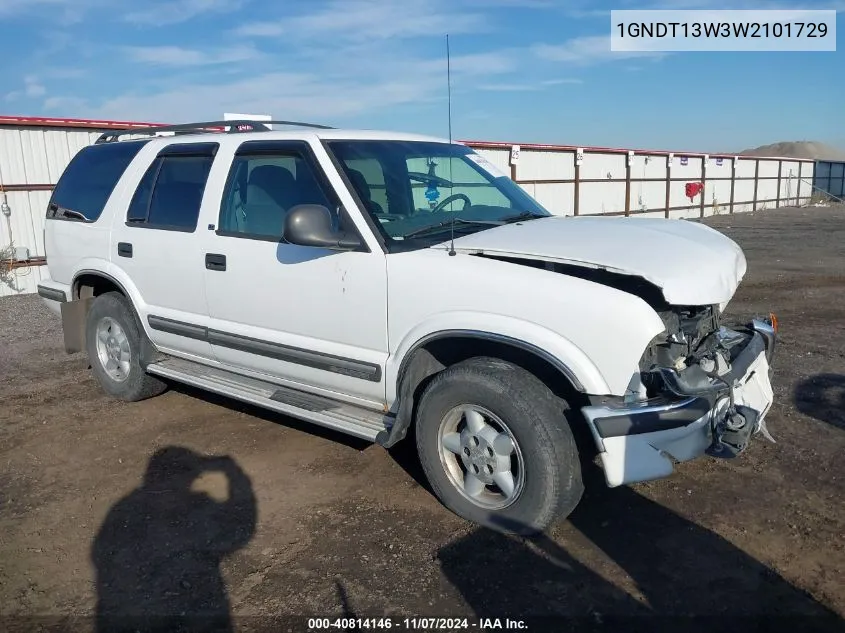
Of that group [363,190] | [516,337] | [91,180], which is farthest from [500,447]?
[91,180]

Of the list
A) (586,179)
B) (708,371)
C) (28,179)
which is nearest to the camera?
(708,371)

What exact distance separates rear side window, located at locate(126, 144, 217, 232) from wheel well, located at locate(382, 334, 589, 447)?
6.51 feet

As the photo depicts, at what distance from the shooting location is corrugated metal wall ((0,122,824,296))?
1232 centimetres

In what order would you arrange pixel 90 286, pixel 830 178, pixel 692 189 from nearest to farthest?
1. pixel 90 286
2. pixel 692 189
3. pixel 830 178

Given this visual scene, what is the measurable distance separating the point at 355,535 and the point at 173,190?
2846mm

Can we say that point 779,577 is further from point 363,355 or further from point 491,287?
point 363,355

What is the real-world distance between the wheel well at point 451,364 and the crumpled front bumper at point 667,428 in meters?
0.33

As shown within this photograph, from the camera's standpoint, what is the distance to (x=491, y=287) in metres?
3.40

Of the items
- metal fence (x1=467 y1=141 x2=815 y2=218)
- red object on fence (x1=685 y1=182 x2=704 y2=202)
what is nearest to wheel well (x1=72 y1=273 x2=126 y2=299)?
metal fence (x1=467 y1=141 x2=815 y2=218)

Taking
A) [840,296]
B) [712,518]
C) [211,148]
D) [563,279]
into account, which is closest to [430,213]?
[563,279]

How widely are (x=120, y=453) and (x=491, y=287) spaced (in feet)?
9.66

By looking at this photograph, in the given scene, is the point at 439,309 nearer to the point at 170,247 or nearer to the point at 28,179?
the point at 170,247

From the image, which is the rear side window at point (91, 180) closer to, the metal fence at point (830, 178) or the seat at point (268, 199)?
the seat at point (268, 199)

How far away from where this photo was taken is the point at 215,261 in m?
4.58
